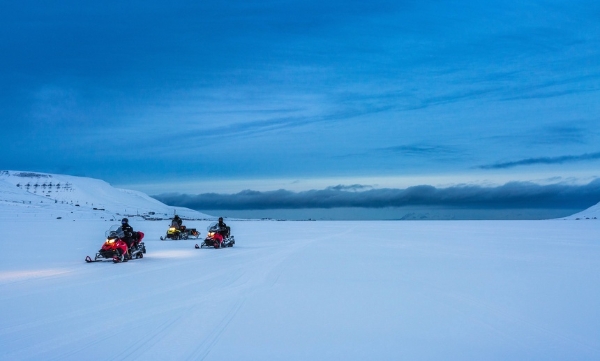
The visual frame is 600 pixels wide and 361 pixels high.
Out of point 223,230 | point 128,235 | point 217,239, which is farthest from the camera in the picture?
point 223,230

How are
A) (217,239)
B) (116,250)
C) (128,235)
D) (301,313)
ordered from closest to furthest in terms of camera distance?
(301,313) → (116,250) → (128,235) → (217,239)

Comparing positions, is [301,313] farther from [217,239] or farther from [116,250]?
[217,239]

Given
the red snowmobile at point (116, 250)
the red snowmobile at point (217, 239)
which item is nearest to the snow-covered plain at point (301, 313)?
the red snowmobile at point (116, 250)

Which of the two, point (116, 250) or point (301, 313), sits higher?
point (116, 250)

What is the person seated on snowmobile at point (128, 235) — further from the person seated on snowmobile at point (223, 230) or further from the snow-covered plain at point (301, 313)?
the person seated on snowmobile at point (223, 230)

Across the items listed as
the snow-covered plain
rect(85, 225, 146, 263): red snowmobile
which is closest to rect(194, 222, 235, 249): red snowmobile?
rect(85, 225, 146, 263): red snowmobile

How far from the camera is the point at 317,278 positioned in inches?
600

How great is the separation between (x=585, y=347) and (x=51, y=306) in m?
8.58

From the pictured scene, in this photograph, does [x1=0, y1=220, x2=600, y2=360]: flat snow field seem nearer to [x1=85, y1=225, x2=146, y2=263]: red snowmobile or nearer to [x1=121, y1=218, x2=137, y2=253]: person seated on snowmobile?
[x1=85, y1=225, x2=146, y2=263]: red snowmobile

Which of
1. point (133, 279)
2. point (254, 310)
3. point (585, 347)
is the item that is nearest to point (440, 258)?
point (133, 279)

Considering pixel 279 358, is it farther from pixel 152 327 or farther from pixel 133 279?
pixel 133 279

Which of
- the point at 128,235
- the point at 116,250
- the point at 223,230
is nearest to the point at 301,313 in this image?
the point at 116,250

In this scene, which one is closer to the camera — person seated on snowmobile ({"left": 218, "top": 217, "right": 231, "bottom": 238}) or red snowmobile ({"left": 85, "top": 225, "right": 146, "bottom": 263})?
red snowmobile ({"left": 85, "top": 225, "right": 146, "bottom": 263})

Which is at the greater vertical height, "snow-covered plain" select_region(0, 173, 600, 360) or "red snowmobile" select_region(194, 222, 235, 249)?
"red snowmobile" select_region(194, 222, 235, 249)
